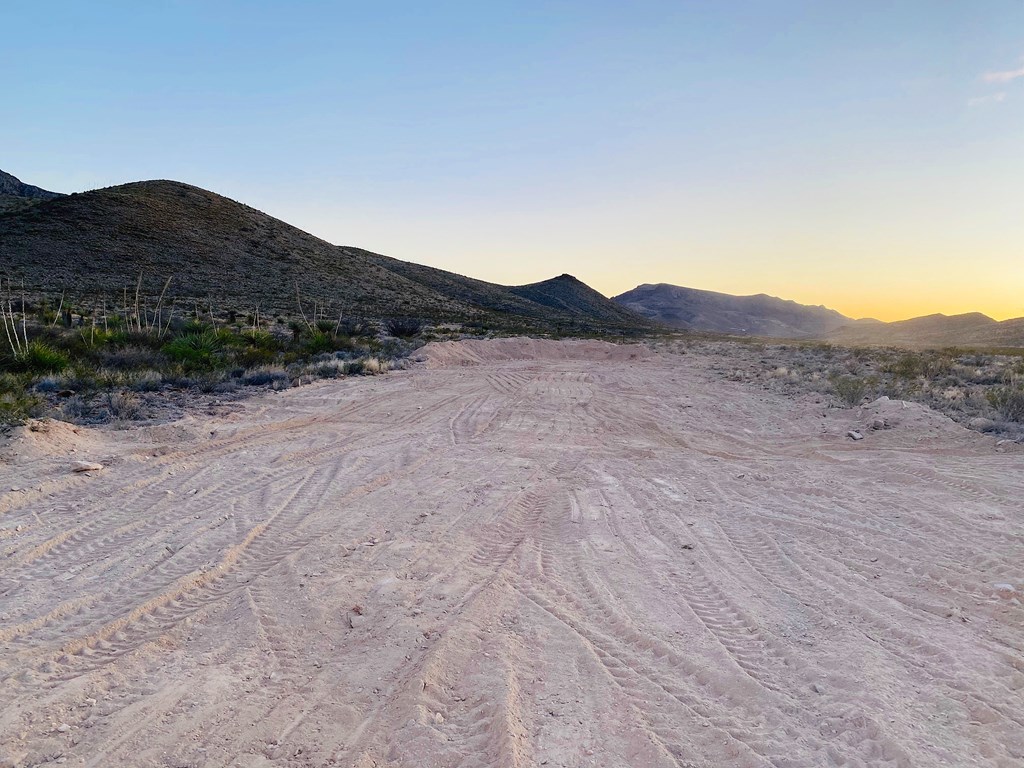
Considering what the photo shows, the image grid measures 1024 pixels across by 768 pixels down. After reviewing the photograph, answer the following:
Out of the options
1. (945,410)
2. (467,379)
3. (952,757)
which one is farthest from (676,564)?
(467,379)

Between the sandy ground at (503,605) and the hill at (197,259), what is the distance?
109ft

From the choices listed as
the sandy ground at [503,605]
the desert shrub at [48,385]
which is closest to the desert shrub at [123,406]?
the sandy ground at [503,605]

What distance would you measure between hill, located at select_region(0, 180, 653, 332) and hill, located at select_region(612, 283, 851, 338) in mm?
98617

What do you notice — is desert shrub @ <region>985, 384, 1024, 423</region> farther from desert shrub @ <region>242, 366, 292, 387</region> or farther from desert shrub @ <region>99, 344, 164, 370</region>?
desert shrub @ <region>99, 344, 164, 370</region>

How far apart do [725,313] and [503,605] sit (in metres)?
181

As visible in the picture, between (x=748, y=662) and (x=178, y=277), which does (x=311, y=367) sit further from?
(x=178, y=277)

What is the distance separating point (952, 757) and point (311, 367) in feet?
48.9

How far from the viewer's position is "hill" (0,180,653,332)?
145ft

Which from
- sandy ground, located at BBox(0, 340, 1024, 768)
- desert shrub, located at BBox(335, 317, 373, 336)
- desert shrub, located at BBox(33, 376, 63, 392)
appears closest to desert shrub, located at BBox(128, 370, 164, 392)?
desert shrub, located at BBox(33, 376, 63, 392)

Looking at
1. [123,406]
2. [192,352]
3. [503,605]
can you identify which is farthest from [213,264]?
[503,605]

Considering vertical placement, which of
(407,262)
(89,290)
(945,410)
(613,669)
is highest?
(407,262)

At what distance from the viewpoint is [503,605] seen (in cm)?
425

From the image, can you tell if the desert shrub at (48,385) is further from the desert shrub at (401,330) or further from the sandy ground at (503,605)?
the desert shrub at (401,330)

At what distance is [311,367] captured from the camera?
1556 centimetres
